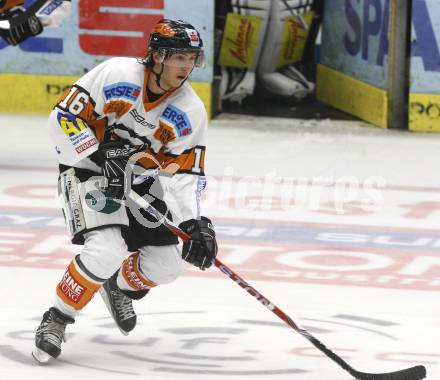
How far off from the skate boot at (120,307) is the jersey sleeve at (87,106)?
24.4 inches

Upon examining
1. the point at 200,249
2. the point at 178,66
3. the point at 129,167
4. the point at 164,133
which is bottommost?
the point at 200,249

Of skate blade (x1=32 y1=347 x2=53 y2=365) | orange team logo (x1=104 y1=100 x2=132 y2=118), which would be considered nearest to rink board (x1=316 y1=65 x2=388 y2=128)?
orange team logo (x1=104 y1=100 x2=132 y2=118)

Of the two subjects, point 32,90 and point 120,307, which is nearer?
point 120,307

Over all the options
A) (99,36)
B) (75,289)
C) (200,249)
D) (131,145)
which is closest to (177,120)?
(131,145)

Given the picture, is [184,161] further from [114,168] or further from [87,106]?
[87,106]

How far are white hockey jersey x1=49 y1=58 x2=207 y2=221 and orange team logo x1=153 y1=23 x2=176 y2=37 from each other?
0.16 metres

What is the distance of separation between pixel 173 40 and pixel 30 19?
494cm

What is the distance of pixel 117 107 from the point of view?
15.5 ft

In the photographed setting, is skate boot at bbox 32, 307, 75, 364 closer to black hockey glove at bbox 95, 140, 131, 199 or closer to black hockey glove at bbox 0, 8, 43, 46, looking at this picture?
black hockey glove at bbox 95, 140, 131, 199

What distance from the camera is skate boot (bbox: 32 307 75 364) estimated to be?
4535mm

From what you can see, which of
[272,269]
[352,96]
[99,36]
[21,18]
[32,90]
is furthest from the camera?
[352,96]

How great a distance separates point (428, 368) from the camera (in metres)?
4.64

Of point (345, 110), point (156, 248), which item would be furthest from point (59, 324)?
point (345, 110)

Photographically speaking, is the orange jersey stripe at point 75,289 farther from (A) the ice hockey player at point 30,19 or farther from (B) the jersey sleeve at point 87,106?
(A) the ice hockey player at point 30,19
